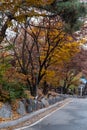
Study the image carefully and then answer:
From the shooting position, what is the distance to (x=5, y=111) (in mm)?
19672

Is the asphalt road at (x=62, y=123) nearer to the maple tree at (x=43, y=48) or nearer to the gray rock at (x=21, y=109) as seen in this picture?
the gray rock at (x=21, y=109)

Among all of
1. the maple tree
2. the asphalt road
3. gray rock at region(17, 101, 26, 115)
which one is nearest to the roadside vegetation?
the maple tree

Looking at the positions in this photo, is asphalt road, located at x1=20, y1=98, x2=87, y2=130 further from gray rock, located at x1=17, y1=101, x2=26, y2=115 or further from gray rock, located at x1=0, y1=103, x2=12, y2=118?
gray rock, located at x1=0, y1=103, x2=12, y2=118

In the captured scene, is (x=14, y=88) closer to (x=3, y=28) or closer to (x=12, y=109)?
(x=12, y=109)

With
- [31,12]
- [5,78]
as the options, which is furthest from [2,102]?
[31,12]

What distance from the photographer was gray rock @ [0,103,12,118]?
19078 millimetres

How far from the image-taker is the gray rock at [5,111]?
19078 millimetres

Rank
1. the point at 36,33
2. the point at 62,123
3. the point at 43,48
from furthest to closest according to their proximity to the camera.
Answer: the point at 43,48 → the point at 36,33 → the point at 62,123

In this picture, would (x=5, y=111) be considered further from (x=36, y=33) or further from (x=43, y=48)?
(x=43, y=48)

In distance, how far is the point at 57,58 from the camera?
113 feet

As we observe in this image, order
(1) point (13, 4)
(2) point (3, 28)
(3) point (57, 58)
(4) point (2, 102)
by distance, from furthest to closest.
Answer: (3) point (57, 58) → (4) point (2, 102) → (2) point (3, 28) → (1) point (13, 4)

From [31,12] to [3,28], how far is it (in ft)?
7.77

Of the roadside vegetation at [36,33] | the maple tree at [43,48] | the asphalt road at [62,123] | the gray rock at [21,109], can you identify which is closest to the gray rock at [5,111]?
the roadside vegetation at [36,33]

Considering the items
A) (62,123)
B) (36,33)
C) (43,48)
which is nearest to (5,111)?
(62,123)
